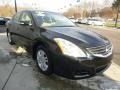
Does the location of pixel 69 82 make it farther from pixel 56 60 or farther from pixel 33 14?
pixel 33 14

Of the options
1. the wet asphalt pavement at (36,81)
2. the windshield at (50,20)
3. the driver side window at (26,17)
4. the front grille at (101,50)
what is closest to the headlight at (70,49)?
the front grille at (101,50)

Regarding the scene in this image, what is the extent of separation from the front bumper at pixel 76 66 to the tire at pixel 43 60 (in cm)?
31

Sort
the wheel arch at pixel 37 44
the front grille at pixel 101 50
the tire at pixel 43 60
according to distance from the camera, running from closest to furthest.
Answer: the front grille at pixel 101 50 < the tire at pixel 43 60 < the wheel arch at pixel 37 44

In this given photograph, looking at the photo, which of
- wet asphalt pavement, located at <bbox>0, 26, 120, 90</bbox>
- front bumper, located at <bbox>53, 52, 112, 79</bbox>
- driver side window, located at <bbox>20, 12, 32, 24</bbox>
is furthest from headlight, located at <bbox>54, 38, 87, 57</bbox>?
driver side window, located at <bbox>20, 12, 32, 24</bbox>

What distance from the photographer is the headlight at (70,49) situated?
427 centimetres

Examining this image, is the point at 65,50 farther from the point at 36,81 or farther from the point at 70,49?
the point at 36,81

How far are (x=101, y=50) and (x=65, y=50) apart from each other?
83 cm

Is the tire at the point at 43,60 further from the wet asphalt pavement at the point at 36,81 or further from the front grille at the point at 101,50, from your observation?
the front grille at the point at 101,50

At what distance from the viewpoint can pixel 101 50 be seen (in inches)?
181

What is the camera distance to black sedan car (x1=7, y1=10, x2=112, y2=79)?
4293mm

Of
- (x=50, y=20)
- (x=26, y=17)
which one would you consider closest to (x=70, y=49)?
(x=50, y=20)

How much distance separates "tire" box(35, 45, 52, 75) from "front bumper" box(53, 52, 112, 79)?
306 millimetres

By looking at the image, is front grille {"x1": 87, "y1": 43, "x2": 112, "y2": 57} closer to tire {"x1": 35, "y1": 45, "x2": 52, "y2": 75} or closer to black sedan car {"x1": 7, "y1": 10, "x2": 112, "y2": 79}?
black sedan car {"x1": 7, "y1": 10, "x2": 112, "y2": 79}

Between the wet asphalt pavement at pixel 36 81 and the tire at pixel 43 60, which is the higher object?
the tire at pixel 43 60
